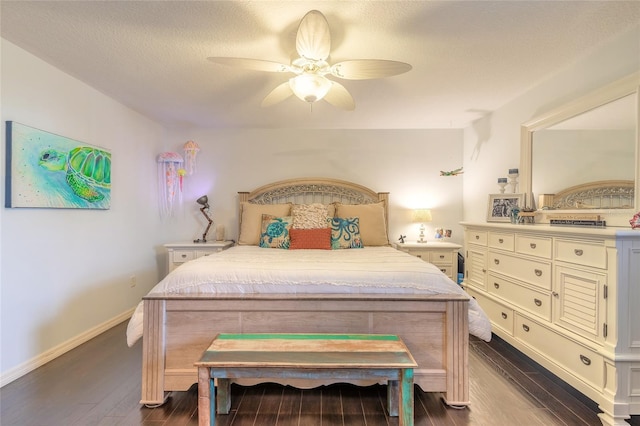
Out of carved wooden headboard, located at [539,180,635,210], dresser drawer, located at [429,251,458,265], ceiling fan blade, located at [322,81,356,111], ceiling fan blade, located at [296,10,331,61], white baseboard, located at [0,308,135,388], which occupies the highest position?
ceiling fan blade, located at [296,10,331,61]

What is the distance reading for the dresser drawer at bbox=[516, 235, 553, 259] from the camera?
216 cm

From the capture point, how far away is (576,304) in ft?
6.26

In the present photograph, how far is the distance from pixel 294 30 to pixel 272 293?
1739 millimetres

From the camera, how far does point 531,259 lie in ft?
7.59

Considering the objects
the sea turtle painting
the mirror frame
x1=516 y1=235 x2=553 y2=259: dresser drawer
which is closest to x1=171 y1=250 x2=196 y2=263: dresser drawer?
the sea turtle painting

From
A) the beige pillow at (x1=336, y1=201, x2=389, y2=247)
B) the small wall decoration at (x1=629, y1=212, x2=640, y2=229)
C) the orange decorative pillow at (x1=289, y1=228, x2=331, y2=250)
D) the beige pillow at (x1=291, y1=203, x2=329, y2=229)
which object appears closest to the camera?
the small wall decoration at (x1=629, y1=212, x2=640, y2=229)

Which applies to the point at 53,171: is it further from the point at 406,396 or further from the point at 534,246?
the point at 534,246

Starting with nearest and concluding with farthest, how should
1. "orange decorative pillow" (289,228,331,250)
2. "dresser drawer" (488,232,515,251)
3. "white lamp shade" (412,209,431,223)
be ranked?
"dresser drawer" (488,232,515,251), "orange decorative pillow" (289,228,331,250), "white lamp shade" (412,209,431,223)

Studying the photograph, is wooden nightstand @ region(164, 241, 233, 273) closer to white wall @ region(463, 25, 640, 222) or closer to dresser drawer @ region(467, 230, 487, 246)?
dresser drawer @ region(467, 230, 487, 246)

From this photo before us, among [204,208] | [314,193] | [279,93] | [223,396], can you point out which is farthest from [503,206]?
[204,208]

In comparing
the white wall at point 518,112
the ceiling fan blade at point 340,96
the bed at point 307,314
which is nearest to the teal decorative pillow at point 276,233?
the bed at point 307,314

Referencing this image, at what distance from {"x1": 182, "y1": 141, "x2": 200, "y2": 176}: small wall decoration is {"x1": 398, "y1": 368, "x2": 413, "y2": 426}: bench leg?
12.2ft

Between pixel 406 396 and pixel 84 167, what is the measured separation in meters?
3.19

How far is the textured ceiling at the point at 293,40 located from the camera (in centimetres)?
174
